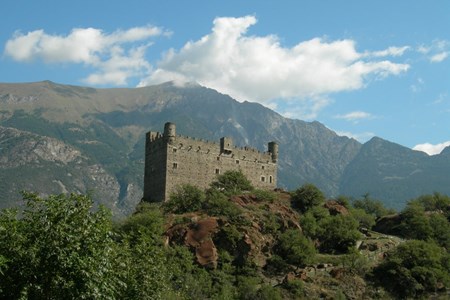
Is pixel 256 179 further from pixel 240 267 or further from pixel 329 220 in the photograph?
pixel 240 267

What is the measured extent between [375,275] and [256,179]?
35728mm

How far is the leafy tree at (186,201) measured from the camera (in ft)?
315

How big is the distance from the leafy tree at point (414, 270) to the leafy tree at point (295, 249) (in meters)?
9.33

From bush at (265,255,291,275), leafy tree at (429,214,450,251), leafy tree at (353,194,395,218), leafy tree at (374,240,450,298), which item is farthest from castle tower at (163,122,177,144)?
leafy tree at (353,194,395,218)

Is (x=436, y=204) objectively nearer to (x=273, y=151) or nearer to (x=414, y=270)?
(x=273, y=151)

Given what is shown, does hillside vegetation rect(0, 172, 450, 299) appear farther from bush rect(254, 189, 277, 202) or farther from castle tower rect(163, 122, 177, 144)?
castle tower rect(163, 122, 177, 144)

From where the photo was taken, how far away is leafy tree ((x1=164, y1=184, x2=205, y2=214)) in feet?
315

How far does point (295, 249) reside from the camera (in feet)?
284

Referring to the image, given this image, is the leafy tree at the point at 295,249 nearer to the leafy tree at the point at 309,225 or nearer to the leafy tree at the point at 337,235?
the leafy tree at the point at 309,225

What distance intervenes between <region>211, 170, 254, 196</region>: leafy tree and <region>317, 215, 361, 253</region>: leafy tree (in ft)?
53.3

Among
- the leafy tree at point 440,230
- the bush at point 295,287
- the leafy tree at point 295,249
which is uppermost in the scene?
the leafy tree at point 440,230

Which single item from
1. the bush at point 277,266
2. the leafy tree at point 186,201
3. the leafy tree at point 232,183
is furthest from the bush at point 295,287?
the leafy tree at point 232,183

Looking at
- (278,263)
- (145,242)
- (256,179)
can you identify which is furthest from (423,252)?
(145,242)

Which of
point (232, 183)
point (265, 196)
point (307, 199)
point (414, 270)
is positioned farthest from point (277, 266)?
point (232, 183)
